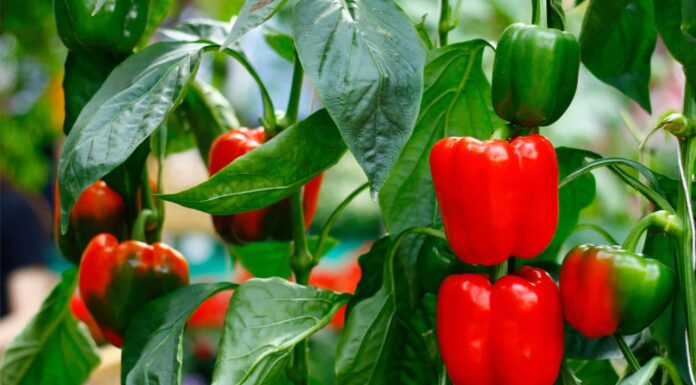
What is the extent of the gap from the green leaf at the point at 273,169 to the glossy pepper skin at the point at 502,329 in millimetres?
123

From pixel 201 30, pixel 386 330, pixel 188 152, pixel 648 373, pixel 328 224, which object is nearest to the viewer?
pixel 648 373

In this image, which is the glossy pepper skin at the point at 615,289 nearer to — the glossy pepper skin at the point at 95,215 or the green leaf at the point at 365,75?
the green leaf at the point at 365,75

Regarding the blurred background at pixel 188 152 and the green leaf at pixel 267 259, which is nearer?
the green leaf at pixel 267 259

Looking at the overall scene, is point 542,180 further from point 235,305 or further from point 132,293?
point 132,293

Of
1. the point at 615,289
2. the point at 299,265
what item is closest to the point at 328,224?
the point at 299,265

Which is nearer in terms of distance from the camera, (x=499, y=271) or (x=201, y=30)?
(x=499, y=271)

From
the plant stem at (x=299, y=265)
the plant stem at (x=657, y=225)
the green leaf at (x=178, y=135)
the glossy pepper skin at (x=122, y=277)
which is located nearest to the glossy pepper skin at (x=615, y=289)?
the plant stem at (x=657, y=225)

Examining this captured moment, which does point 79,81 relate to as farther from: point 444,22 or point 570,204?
point 570,204

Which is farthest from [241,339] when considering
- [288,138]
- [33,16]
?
[33,16]

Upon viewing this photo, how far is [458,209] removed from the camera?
579 millimetres

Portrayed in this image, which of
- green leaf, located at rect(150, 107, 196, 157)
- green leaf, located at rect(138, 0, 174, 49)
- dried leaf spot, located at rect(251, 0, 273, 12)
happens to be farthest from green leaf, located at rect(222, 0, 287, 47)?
green leaf, located at rect(150, 107, 196, 157)

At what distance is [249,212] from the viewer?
30.2 inches

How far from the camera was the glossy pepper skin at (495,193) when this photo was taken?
1.85 feet

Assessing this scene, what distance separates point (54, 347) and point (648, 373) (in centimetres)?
58
